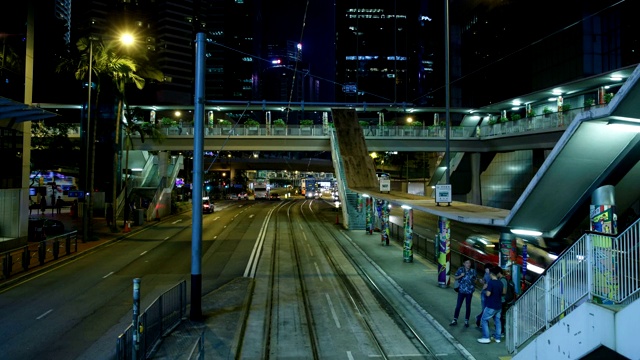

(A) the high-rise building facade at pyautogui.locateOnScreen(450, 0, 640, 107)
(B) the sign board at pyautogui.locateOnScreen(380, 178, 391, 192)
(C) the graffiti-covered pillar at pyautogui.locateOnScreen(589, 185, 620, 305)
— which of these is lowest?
(C) the graffiti-covered pillar at pyautogui.locateOnScreen(589, 185, 620, 305)

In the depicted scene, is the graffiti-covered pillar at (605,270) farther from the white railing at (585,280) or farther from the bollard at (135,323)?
the bollard at (135,323)

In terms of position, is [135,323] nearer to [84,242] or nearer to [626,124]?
[626,124]

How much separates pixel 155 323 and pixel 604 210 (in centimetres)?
1190

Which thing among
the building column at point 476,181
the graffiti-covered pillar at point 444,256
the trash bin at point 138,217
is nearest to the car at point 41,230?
the trash bin at point 138,217

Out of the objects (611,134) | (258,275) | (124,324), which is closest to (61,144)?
(258,275)

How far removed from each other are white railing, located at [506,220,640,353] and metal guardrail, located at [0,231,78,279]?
1871 cm

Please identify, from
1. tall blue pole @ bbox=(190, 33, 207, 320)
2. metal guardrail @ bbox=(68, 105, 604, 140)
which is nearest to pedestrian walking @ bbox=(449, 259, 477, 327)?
tall blue pole @ bbox=(190, 33, 207, 320)

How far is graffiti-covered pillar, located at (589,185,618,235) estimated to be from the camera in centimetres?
1161

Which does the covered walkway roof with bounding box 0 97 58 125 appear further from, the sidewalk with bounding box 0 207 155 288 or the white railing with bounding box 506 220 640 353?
the white railing with bounding box 506 220 640 353

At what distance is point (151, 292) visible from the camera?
621 inches

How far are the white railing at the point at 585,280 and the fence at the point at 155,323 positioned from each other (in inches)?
309

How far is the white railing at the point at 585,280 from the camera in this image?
616cm

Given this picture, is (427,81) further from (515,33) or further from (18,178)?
(18,178)

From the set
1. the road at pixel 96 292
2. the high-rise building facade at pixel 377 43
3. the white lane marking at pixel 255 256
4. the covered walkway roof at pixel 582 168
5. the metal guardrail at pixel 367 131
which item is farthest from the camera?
the high-rise building facade at pixel 377 43
